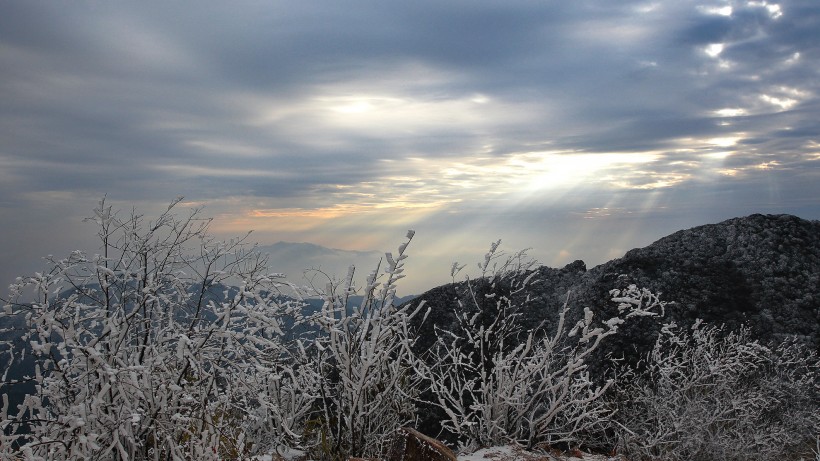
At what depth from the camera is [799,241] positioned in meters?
9.95

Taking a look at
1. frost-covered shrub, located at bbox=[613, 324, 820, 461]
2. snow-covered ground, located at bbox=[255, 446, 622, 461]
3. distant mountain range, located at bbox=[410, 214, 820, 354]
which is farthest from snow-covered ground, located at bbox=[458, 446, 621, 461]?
distant mountain range, located at bbox=[410, 214, 820, 354]

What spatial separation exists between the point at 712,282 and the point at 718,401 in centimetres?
306

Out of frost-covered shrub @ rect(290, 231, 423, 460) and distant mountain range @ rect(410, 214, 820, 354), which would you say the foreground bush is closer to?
frost-covered shrub @ rect(290, 231, 423, 460)

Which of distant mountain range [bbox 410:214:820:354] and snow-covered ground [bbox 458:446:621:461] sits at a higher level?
distant mountain range [bbox 410:214:820:354]

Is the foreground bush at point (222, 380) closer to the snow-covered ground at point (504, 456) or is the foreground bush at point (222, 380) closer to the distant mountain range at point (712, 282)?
the snow-covered ground at point (504, 456)

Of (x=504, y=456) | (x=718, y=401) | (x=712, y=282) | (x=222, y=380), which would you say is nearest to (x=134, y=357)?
(x=222, y=380)

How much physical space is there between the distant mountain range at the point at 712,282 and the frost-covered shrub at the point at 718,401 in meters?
0.38

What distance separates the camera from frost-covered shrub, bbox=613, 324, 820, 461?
673 centimetres

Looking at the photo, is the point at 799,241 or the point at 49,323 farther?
the point at 799,241

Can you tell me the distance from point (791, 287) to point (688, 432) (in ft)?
12.7

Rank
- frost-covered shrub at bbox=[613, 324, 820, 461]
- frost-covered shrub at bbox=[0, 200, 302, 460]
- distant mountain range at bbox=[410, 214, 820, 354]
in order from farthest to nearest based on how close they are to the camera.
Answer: distant mountain range at bbox=[410, 214, 820, 354]
frost-covered shrub at bbox=[613, 324, 820, 461]
frost-covered shrub at bbox=[0, 200, 302, 460]

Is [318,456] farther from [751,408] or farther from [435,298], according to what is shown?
[751,408]

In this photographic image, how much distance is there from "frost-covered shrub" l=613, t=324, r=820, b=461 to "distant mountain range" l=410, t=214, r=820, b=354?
381 mm

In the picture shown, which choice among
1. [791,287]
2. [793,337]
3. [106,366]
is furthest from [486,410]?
[791,287]
